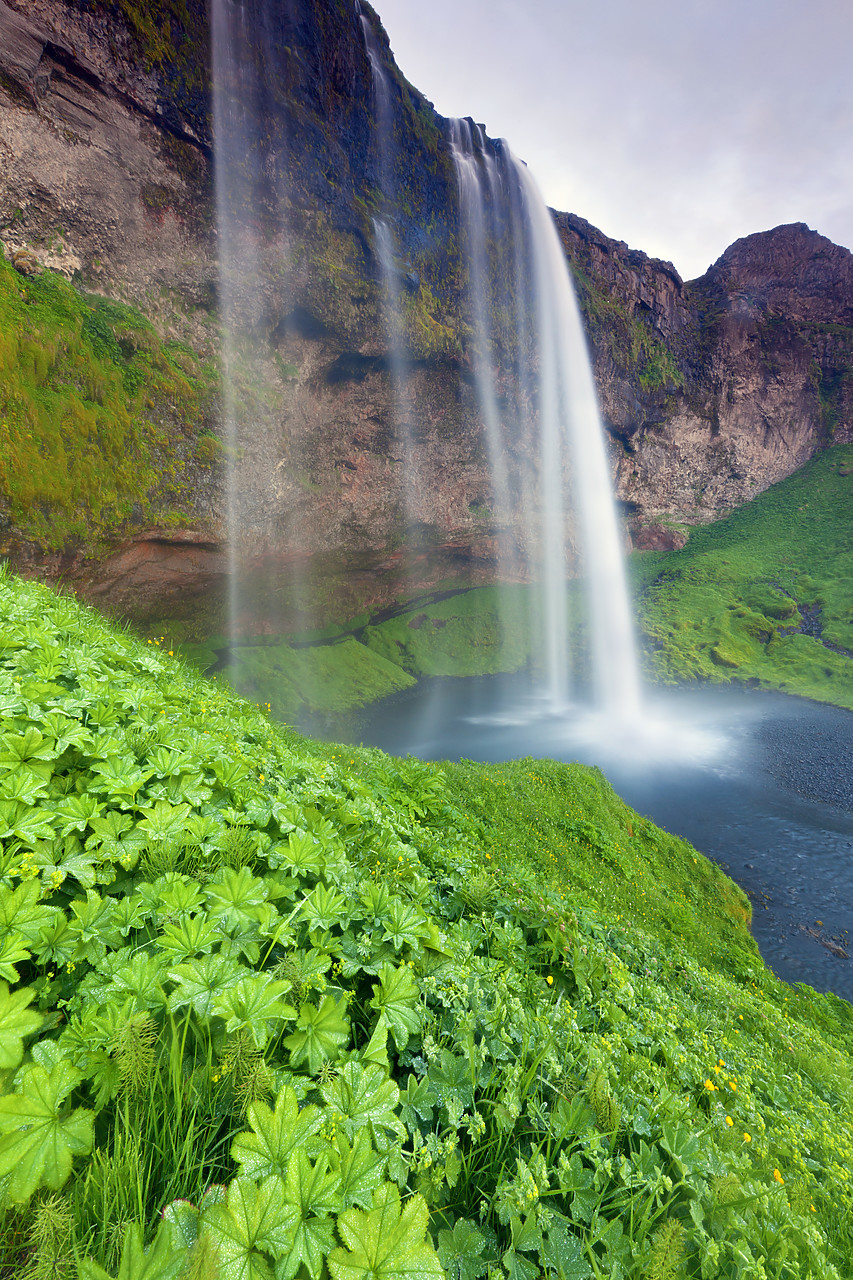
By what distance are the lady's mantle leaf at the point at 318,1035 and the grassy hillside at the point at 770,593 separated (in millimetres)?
32541

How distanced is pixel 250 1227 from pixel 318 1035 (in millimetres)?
453

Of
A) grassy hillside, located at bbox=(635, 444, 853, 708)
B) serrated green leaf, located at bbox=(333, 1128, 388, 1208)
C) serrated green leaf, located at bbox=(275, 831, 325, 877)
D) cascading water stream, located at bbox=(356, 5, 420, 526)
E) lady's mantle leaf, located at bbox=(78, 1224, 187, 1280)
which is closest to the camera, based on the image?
lady's mantle leaf, located at bbox=(78, 1224, 187, 1280)

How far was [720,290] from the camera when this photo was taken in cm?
4916

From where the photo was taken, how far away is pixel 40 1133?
999mm

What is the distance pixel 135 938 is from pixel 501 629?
33.4 m

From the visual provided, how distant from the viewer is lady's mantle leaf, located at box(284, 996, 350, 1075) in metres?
1.34

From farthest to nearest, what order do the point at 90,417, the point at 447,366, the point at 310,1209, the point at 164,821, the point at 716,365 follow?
1. the point at 716,365
2. the point at 447,366
3. the point at 90,417
4. the point at 164,821
5. the point at 310,1209

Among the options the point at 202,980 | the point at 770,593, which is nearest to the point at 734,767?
the point at 202,980

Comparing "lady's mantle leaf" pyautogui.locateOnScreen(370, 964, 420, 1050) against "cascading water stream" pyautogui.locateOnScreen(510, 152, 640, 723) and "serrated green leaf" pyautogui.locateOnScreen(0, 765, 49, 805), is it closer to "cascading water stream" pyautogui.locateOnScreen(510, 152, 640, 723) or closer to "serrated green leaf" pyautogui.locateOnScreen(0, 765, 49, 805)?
"serrated green leaf" pyautogui.locateOnScreen(0, 765, 49, 805)

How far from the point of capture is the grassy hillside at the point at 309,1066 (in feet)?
3.29

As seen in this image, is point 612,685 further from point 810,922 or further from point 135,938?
point 135,938

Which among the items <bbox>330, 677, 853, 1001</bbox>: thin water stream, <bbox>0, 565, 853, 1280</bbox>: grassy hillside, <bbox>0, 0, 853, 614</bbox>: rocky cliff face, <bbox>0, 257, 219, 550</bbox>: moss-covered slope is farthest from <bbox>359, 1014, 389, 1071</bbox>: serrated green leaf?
<bbox>0, 0, 853, 614</bbox>: rocky cliff face

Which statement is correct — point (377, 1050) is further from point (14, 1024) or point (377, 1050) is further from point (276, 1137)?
point (14, 1024)

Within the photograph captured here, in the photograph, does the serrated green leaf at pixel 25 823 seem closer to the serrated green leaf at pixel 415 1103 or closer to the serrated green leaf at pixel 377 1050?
the serrated green leaf at pixel 377 1050
